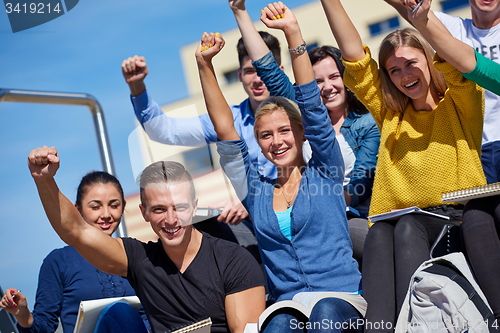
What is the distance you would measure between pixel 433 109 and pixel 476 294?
2.62 feet

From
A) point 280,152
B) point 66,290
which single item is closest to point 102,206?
point 66,290

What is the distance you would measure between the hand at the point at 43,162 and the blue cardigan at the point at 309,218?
70cm

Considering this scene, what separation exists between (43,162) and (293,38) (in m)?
1.00

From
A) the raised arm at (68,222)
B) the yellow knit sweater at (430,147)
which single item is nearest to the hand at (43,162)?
the raised arm at (68,222)

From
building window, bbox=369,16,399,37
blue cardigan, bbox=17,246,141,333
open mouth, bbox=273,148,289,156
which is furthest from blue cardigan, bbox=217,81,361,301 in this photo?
building window, bbox=369,16,399,37

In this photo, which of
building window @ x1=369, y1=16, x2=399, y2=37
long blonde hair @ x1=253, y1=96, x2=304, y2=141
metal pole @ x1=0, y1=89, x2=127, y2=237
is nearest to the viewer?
long blonde hair @ x1=253, y1=96, x2=304, y2=141

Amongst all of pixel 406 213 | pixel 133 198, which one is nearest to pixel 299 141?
pixel 406 213

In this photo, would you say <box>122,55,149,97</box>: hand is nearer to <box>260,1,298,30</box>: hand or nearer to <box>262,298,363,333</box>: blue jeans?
<box>260,1,298,30</box>: hand

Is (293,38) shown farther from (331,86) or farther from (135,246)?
(135,246)

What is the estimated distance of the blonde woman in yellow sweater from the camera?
1732mm

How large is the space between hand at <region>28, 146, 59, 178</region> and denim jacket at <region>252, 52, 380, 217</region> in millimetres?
1070

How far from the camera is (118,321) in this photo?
1845 mm

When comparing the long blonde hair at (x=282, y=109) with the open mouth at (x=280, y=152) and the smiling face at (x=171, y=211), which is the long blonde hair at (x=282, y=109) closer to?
the open mouth at (x=280, y=152)

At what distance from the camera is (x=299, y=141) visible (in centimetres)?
212
